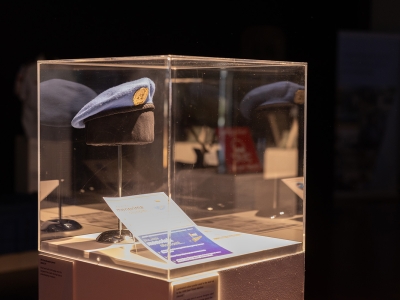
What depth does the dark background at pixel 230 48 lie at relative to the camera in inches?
140

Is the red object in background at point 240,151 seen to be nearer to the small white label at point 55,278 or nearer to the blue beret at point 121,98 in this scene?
the blue beret at point 121,98

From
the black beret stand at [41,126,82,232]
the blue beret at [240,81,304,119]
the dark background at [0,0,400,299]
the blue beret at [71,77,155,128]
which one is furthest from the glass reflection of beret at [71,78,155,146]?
the dark background at [0,0,400,299]

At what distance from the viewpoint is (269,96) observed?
6.92 ft

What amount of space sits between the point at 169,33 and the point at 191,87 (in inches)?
65.8

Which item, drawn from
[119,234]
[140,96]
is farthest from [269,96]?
[119,234]

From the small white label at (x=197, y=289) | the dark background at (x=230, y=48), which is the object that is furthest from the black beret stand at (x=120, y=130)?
the dark background at (x=230, y=48)

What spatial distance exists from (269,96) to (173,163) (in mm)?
465

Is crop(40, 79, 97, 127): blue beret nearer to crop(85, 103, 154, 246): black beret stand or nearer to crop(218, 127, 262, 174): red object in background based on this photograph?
crop(85, 103, 154, 246): black beret stand

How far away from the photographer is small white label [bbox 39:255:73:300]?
6.39ft

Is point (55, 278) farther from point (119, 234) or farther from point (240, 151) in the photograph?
point (240, 151)

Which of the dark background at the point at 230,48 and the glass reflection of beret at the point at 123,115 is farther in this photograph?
the dark background at the point at 230,48

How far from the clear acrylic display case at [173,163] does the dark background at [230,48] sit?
57.5 inches

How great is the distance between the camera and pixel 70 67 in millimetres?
2023

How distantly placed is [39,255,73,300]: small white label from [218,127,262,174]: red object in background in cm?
59
